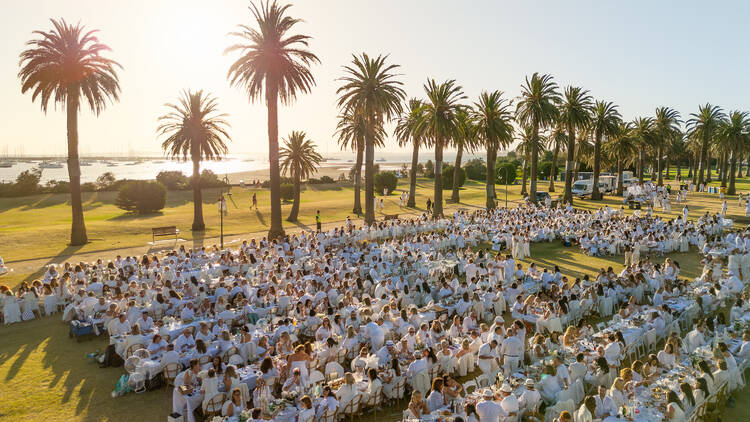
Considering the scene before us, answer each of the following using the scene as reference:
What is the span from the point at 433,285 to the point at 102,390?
11.4 meters

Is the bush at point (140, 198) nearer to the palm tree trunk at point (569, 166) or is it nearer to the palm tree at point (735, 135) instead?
the palm tree trunk at point (569, 166)

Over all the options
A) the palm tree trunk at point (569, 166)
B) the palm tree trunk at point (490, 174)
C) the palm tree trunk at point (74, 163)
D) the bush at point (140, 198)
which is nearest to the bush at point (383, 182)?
the palm tree trunk at point (490, 174)

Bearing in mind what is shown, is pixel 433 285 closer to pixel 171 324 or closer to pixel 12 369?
pixel 171 324

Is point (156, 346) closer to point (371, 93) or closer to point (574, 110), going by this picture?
point (371, 93)

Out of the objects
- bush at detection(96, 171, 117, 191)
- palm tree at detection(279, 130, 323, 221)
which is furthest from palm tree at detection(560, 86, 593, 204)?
bush at detection(96, 171, 117, 191)

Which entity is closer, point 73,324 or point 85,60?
point 73,324

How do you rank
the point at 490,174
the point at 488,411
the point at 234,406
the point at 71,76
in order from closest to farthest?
the point at 488,411 → the point at 234,406 → the point at 71,76 → the point at 490,174

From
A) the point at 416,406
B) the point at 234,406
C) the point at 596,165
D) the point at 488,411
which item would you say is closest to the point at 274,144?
the point at 234,406

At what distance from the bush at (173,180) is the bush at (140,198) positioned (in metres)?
17.2

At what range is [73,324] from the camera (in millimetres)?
13953

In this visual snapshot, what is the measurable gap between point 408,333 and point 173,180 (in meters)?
61.3

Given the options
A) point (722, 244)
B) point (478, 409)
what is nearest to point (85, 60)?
point (478, 409)

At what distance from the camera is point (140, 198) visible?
1686 inches

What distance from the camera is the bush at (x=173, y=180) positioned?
62.0 metres
